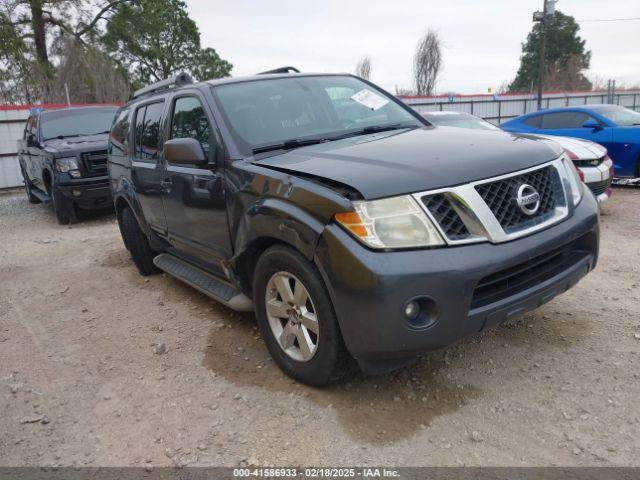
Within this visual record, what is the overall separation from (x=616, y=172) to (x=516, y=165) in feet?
21.7

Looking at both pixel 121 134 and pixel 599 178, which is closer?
pixel 121 134

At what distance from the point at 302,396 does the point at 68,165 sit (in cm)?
678

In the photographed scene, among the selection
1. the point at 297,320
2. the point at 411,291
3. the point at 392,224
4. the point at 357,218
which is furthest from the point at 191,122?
the point at 411,291

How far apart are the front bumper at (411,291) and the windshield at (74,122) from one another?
8.19 m

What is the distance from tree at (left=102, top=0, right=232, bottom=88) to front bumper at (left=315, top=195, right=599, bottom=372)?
20.6 metres

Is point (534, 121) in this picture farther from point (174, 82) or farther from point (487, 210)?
point (487, 210)

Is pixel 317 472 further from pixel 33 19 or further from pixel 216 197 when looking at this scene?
pixel 33 19

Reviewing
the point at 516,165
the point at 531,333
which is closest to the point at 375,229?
the point at 516,165

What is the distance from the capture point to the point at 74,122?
9281 mm

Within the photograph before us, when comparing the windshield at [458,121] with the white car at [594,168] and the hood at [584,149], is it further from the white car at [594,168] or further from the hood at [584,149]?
the white car at [594,168]

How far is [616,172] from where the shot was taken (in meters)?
8.09

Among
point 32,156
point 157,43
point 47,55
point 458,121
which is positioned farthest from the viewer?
point 157,43

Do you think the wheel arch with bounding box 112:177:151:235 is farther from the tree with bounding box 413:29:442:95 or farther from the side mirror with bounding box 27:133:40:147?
the tree with bounding box 413:29:442:95

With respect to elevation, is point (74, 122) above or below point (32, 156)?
above
